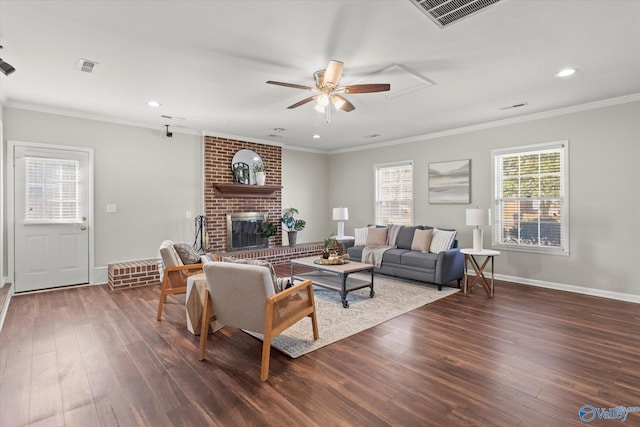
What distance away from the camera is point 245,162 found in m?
6.78

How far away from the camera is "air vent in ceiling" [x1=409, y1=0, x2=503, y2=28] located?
2.27 meters

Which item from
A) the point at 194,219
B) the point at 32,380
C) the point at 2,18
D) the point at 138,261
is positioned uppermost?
the point at 2,18

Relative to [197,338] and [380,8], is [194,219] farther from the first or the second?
[380,8]

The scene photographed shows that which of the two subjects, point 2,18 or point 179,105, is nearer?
point 2,18

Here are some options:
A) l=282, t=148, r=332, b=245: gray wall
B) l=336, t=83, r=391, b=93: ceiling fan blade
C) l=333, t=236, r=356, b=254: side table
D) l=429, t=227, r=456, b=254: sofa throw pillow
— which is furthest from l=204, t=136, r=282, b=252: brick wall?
l=336, t=83, r=391, b=93: ceiling fan blade

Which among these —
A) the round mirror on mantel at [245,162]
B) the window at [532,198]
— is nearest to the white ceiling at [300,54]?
the window at [532,198]

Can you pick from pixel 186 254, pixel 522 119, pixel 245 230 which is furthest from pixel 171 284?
pixel 522 119

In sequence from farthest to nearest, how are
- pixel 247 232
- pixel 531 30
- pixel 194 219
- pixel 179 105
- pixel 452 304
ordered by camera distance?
1. pixel 247 232
2. pixel 194 219
3. pixel 179 105
4. pixel 452 304
5. pixel 531 30

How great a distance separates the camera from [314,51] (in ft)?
9.66

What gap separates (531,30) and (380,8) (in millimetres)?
1303

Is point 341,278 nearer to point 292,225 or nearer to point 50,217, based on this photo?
point 292,225

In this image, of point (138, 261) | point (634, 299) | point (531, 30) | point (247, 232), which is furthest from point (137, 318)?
point (634, 299)

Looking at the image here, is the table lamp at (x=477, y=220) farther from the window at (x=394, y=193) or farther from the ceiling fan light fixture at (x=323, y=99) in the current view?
the ceiling fan light fixture at (x=323, y=99)

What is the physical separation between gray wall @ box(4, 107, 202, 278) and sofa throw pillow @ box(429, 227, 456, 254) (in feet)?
14.1
